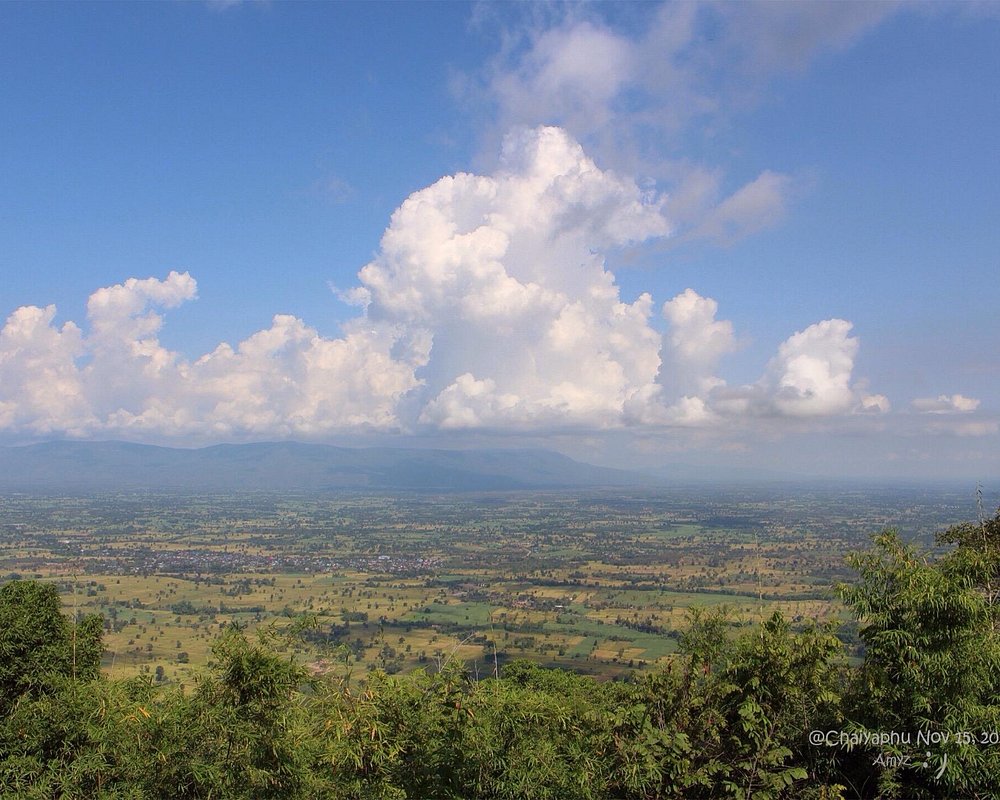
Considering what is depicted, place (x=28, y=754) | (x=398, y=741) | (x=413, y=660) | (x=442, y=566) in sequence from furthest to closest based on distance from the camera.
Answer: (x=442, y=566) < (x=413, y=660) < (x=28, y=754) < (x=398, y=741)

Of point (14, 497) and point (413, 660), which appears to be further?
point (14, 497)

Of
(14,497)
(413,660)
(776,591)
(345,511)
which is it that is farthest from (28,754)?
(14,497)

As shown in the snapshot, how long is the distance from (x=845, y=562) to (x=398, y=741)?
628cm

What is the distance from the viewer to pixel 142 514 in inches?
5384

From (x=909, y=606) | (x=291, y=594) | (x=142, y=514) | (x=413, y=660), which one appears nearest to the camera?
(x=909, y=606)

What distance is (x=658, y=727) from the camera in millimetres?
7137

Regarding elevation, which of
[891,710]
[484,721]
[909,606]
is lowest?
[484,721]

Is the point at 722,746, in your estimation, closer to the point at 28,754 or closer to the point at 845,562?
the point at 845,562

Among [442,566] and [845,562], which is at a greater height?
[845,562]

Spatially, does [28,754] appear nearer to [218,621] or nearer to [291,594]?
[218,621]

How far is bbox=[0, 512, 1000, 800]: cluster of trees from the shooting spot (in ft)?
21.3

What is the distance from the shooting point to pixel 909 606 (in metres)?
6.75

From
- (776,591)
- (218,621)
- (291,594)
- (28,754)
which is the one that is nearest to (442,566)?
(291,594)

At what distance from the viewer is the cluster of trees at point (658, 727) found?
650cm
